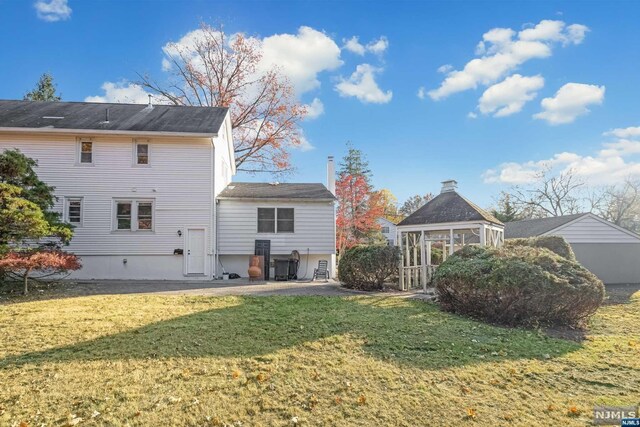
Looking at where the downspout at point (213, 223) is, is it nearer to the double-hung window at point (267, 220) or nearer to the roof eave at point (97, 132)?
the roof eave at point (97, 132)

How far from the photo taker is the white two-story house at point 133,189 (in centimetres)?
1487

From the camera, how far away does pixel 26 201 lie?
32.8 feet

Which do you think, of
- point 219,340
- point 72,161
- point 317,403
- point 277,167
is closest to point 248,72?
point 277,167

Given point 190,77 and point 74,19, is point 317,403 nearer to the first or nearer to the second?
point 74,19

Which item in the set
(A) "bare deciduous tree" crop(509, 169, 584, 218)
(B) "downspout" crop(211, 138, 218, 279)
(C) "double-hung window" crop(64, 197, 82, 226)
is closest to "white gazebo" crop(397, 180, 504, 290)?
(B) "downspout" crop(211, 138, 218, 279)

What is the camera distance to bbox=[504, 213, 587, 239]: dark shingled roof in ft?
59.8

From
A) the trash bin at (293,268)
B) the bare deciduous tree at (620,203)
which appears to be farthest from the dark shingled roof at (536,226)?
the bare deciduous tree at (620,203)

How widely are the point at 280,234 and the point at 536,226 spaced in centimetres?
1484

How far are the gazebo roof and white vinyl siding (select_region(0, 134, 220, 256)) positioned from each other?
29.4ft

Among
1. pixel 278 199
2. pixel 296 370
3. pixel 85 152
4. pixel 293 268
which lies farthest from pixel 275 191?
pixel 296 370

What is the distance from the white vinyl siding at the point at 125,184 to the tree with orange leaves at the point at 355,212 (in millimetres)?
18335

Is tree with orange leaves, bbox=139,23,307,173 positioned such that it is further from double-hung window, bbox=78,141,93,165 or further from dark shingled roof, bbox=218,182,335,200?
double-hung window, bbox=78,141,93,165

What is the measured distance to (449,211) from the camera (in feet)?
45.1

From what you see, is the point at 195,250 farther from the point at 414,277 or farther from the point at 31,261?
the point at 414,277
